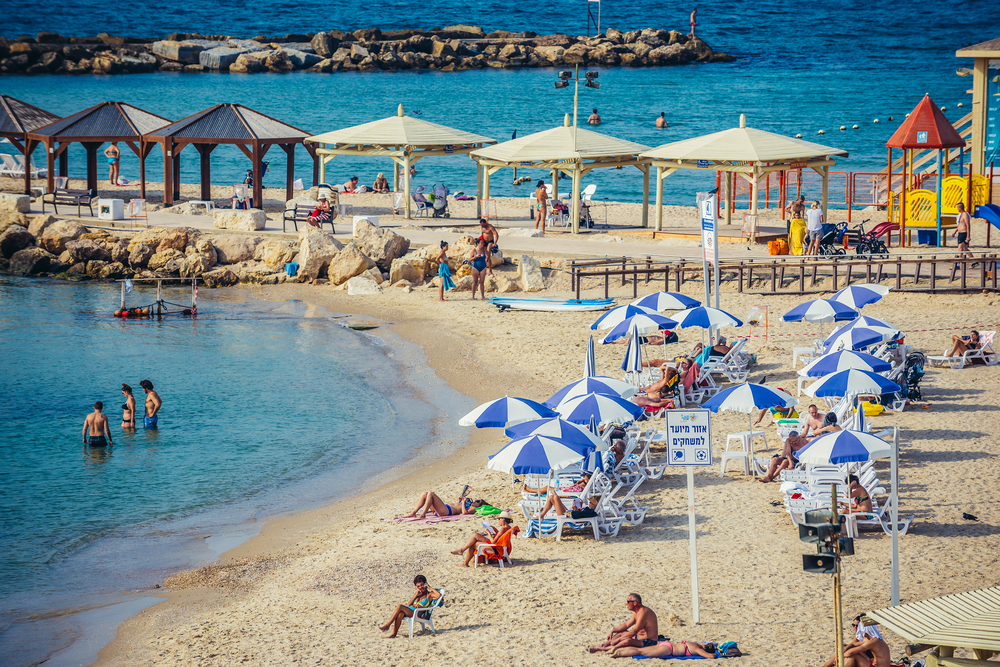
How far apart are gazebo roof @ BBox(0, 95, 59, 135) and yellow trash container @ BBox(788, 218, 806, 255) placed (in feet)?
79.9

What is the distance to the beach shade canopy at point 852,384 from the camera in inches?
492

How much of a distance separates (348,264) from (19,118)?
1497 cm

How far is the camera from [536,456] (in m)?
10.9

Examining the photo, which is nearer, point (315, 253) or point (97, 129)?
point (315, 253)

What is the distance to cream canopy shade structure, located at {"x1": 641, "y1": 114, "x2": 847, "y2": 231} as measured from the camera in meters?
24.4

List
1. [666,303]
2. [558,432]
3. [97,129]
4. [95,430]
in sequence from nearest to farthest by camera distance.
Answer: [558,432] < [95,430] < [666,303] < [97,129]

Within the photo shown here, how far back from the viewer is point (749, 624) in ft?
29.1

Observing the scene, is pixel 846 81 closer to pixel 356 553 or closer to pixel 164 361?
pixel 164 361

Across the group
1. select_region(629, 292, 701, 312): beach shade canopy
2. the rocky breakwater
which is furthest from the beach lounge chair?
the rocky breakwater

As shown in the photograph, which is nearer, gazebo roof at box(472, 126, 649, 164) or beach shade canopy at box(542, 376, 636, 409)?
beach shade canopy at box(542, 376, 636, 409)

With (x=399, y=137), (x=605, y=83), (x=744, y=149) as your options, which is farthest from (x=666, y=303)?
(x=605, y=83)

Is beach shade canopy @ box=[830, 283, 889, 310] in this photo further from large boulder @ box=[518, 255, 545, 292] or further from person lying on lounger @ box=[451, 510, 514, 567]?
large boulder @ box=[518, 255, 545, 292]

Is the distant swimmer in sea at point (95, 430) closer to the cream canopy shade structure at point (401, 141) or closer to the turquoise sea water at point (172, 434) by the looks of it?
the turquoise sea water at point (172, 434)

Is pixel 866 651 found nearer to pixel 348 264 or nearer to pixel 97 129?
pixel 348 264
